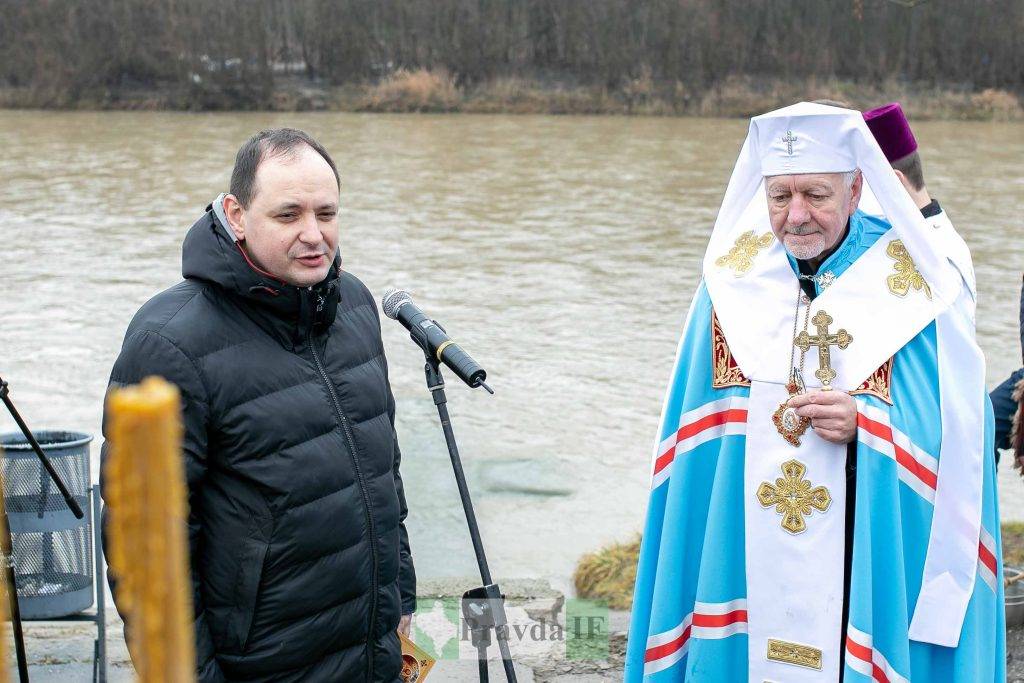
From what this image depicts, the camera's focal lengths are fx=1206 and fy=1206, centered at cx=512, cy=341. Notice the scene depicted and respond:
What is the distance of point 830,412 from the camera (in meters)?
2.86

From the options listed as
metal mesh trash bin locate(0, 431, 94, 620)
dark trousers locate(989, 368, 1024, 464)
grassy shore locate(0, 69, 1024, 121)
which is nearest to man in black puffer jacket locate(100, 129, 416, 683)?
metal mesh trash bin locate(0, 431, 94, 620)

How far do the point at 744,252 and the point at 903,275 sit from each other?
41cm

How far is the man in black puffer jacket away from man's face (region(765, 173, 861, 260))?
113 centimetres

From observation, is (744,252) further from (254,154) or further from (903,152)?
(254,154)

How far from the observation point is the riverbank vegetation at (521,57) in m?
35.2

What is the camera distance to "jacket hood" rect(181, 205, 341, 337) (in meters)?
2.35

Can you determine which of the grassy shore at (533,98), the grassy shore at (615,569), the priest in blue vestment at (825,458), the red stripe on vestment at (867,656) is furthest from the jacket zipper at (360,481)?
the grassy shore at (533,98)

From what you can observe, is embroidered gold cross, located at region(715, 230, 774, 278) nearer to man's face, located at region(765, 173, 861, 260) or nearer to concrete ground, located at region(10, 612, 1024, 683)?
man's face, located at region(765, 173, 861, 260)

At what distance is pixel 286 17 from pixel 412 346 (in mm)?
29345

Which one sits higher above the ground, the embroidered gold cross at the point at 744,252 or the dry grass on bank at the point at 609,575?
the embroidered gold cross at the point at 744,252

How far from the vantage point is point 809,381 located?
9.90 feet

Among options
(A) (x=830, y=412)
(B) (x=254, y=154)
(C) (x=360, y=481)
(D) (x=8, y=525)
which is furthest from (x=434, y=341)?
(D) (x=8, y=525)

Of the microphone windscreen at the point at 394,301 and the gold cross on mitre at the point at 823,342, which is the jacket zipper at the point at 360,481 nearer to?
the microphone windscreen at the point at 394,301

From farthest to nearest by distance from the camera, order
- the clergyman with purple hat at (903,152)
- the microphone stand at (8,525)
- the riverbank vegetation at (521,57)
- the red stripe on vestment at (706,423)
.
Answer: the riverbank vegetation at (521,57), the clergyman with purple hat at (903,152), the red stripe on vestment at (706,423), the microphone stand at (8,525)
